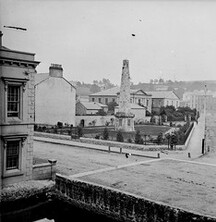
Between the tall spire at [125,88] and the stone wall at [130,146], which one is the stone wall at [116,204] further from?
the tall spire at [125,88]

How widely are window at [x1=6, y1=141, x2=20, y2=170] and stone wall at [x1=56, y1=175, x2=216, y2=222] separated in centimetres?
240

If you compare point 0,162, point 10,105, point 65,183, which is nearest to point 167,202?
point 65,183

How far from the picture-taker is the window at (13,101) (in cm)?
1536

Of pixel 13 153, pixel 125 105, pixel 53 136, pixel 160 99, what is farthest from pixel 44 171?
pixel 160 99

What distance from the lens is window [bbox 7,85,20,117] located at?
15.4 metres

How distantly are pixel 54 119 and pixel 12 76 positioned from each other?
102 ft

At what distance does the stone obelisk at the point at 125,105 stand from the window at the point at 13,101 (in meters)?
25.5

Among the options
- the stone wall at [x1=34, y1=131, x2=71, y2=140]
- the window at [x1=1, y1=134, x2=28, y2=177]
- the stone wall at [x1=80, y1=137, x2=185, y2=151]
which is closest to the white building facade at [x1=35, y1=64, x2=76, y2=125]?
the stone wall at [x1=34, y1=131, x2=71, y2=140]

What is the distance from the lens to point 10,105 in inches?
609

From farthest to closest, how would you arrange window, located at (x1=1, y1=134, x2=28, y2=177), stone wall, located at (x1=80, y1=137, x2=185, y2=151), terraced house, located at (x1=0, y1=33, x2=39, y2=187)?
stone wall, located at (x1=80, y1=137, x2=185, y2=151)
window, located at (x1=1, y1=134, x2=28, y2=177)
terraced house, located at (x1=0, y1=33, x2=39, y2=187)

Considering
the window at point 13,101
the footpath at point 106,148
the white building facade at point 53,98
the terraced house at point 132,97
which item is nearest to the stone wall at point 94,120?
the white building facade at point 53,98

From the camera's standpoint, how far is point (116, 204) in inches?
495

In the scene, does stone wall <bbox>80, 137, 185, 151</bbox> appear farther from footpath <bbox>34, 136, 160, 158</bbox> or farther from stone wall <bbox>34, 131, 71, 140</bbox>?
stone wall <bbox>34, 131, 71, 140</bbox>

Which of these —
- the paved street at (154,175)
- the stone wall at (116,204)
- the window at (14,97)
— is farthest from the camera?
the window at (14,97)
